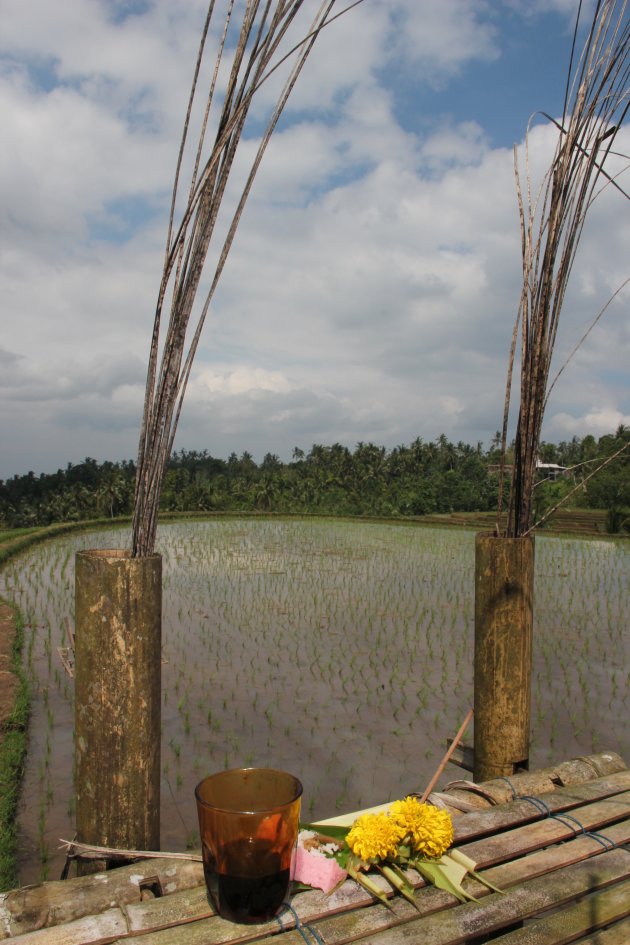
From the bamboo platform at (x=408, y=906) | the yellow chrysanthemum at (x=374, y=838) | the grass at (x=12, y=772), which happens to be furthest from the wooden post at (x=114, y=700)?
the grass at (x=12, y=772)

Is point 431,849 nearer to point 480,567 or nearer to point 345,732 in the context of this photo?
point 480,567

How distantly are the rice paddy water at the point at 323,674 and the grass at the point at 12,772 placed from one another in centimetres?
6

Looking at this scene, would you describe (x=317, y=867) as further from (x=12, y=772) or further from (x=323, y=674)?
(x=323, y=674)

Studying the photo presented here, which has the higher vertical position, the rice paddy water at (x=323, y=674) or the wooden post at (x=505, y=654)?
the wooden post at (x=505, y=654)

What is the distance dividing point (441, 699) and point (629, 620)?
3.61 meters

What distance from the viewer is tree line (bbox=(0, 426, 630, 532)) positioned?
2086 cm

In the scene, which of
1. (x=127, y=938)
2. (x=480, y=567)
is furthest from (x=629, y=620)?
(x=127, y=938)

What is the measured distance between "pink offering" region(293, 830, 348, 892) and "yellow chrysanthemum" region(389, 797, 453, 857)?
0.16m

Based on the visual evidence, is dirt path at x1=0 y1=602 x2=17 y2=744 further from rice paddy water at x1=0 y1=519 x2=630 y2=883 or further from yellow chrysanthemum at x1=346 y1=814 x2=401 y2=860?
yellow chrysanthemum at x1=346 y1=814 x2=401 y2=860

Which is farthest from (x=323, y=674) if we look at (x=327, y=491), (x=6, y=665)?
(x=327, y=491)

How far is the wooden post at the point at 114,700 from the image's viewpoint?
178cm

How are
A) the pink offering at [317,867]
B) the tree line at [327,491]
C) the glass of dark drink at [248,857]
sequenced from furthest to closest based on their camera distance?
the tree line at [327,491]
the pink offering at [317,867]
the glass of dark drink at [248,857]

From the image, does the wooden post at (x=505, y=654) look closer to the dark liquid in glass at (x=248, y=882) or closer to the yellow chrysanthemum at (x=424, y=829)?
the yellow chrysanthemum at (x=424, y=829)

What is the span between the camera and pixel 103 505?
21016mm
